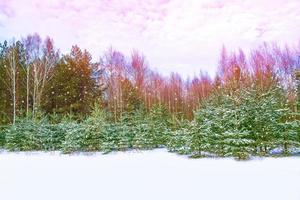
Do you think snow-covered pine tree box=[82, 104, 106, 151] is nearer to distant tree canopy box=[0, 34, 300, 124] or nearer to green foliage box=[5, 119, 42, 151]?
green foliage box=[5, 119, 42, 151]

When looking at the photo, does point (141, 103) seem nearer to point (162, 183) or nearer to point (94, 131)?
point (94, 131)

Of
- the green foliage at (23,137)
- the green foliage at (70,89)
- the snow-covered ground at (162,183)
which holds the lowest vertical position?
the snow-covered ground at (162,183)

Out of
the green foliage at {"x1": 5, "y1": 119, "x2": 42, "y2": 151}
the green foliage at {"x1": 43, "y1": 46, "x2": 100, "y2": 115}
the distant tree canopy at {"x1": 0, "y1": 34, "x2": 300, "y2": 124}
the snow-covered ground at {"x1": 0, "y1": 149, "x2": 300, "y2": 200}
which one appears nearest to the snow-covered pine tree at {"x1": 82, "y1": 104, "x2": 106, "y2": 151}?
the green foliage at {"x1": 5, "y1": 119, "x2": 42, "y2": 151}

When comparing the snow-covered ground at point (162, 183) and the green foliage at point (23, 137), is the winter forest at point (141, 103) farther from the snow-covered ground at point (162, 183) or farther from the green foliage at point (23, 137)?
the snow-covered ground at point (162, 183)

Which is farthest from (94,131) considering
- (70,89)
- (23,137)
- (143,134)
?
(70,89)

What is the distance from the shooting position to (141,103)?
21.0 metres

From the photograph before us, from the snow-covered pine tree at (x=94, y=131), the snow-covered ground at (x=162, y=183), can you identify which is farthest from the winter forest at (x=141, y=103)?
the snow-covered ground at (x=162, y=183)

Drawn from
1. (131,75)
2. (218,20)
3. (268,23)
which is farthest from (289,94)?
(131,75)

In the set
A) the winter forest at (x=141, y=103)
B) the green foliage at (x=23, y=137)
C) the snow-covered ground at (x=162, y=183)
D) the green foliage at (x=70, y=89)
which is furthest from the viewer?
the green foliage at (x=70, y=89)

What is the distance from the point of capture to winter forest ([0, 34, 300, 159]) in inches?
389

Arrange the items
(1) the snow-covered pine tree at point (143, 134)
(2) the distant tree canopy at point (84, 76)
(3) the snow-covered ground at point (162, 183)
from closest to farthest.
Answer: (3) the snow-covered ground at point (162, 183)
(1) the snow-covered pine tree at point (143, 134)
(2) the distant tree canopy at point (84, 76)

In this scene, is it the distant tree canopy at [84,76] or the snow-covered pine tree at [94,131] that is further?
the distant tree canopy at [84,76]

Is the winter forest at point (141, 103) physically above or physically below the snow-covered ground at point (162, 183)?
above

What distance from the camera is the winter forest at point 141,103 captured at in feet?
32.4
